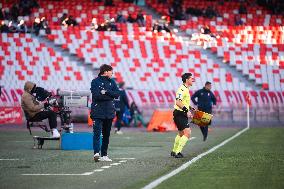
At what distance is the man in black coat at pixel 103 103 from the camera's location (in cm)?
1959

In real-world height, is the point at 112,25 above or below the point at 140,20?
below

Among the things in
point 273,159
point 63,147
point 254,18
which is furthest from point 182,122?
point 254,18

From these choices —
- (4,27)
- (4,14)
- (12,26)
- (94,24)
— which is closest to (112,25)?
(94,24)

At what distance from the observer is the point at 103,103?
778 inches

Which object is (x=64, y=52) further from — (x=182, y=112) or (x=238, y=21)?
(x=182, y=112)

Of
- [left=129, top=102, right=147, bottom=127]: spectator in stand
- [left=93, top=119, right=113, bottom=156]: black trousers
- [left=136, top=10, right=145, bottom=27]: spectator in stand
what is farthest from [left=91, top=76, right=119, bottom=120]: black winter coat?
[left=136, top=10, right=145, bottom=27]: spectator in stand

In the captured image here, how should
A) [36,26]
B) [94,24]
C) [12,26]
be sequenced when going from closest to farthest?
[36,26] < [12,26] < [94,24]

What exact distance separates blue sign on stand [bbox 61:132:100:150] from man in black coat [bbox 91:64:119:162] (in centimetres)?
400

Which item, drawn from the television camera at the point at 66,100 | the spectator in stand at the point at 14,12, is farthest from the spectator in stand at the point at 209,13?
the television camera at the point at 66,100

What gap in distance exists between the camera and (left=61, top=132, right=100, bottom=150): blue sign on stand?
23.8 m

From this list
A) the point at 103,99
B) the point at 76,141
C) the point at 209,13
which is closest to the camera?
the point at 103,99

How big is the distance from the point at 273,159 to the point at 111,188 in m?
6.77

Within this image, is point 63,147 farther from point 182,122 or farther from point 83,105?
point 182,122

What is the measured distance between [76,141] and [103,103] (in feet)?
14.1
